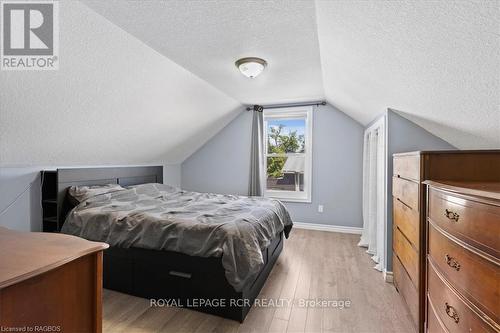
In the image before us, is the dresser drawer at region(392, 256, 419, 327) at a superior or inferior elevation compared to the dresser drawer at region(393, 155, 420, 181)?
inferior

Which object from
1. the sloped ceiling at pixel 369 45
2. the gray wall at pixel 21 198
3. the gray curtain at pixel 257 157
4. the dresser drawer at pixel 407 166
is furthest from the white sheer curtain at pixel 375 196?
the gray wall at pixel 21 198

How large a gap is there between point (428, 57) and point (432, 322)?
1510 mm

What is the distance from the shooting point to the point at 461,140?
6.81ft

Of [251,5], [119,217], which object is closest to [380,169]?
[251,5]

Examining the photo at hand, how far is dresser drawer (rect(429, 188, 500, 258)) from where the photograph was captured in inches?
34.3

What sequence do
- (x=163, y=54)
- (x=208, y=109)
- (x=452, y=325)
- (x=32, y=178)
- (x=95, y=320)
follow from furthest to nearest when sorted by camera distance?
(x=208, y=109)
(x=32, y=178)
(x=163, y=54)
(x=452, y=325)
(x=95, y=320)

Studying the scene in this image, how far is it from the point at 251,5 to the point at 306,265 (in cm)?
260

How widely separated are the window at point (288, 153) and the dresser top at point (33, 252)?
12.0 ft

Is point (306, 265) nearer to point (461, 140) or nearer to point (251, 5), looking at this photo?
point (461, 140)

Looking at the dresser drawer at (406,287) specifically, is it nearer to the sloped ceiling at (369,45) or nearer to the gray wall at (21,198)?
the sloped ceiling at (369,45)

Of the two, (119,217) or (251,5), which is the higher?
(251,5)

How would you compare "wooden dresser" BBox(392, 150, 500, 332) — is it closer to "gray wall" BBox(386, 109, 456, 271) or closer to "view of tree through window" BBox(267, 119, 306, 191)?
"gray wall" BBox(386, 109, 456, 271)

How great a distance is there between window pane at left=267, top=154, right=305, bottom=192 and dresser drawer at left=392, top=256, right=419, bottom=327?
7.38ft

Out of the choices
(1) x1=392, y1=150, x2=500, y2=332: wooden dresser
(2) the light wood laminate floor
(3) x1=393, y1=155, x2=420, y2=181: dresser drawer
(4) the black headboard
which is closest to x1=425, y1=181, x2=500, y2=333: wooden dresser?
(1) x1=392, y1=150, x2=500, y2=332: wooden dresser
